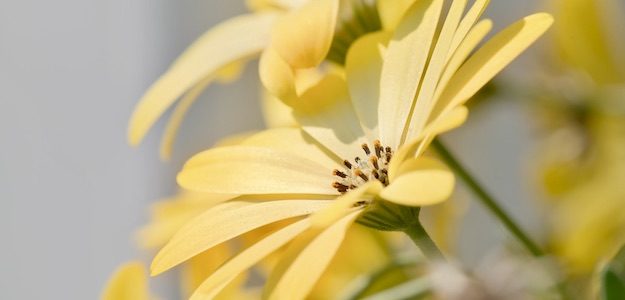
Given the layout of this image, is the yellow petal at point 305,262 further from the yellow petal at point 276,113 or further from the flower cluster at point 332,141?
the yellow petal at point 276,113

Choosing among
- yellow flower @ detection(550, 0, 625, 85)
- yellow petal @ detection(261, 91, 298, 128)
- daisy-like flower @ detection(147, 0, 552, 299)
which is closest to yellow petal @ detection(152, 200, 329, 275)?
daisy-like flower @ detection(147, 0, 552, 299)

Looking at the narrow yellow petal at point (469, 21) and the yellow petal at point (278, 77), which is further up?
the yellow petal at point (278, 77)

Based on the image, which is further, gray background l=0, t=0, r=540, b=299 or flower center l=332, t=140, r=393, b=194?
gray background l=0, t=0, r=540, b=299

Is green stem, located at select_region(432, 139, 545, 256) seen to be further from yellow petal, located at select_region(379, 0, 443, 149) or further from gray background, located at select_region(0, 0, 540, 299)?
gray background, located at select_region(0, 0, 540, 299)

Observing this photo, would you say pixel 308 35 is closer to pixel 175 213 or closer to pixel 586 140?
pixel 175 213

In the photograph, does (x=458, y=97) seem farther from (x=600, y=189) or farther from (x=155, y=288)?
(x=155, y=288)

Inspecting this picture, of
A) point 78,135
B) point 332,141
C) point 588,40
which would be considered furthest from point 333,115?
point 78,135

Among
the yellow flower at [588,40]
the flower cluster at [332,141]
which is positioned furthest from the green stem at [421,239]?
the yellow flower at [588,40]
